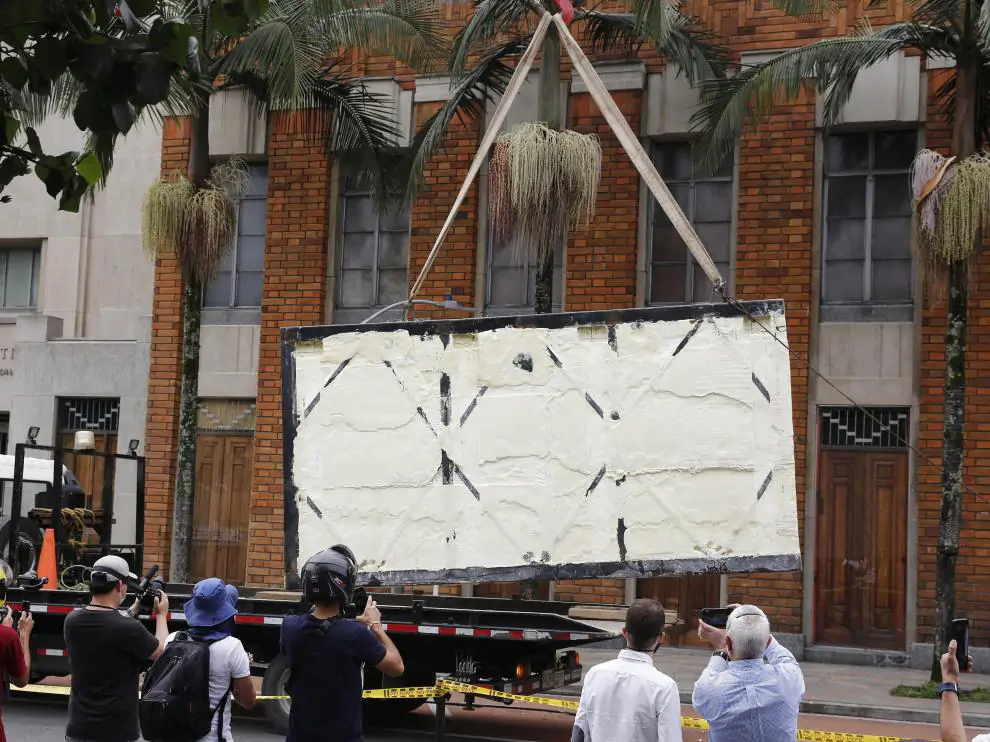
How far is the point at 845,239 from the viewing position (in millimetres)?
18281

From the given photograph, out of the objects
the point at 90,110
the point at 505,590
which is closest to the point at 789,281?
the point at 505,590

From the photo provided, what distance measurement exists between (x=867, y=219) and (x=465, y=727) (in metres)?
9.12

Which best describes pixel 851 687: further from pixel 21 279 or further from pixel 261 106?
pixel 21 279

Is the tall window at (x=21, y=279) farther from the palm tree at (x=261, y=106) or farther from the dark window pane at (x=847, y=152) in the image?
the dark window pane at (x=847, y=152)

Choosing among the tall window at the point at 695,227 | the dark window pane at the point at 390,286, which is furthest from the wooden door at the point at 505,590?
the dark window pane at the point at 390,286

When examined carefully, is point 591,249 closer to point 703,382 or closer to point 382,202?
point 382,202

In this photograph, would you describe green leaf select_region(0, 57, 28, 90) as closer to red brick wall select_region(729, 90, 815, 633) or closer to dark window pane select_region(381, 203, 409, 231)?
red brick wall select_region(729, 90, 815, 633)

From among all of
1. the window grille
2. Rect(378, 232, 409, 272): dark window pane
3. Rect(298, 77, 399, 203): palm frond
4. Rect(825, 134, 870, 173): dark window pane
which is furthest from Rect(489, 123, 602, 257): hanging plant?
the window grille

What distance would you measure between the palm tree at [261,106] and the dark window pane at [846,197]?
5404 millimetres

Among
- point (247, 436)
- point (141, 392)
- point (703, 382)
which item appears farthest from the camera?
point (141, 392)

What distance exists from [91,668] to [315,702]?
1397mm

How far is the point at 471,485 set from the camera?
11.5m

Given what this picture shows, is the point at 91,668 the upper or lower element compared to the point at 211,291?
lower

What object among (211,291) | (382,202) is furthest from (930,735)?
(211,291)
